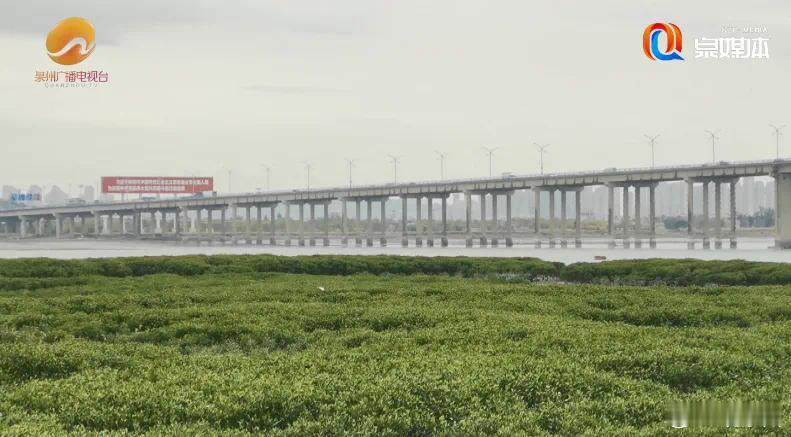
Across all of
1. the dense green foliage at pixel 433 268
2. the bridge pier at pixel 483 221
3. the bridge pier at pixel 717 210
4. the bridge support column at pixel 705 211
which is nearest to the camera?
the dense green foliage at pixel 433 268

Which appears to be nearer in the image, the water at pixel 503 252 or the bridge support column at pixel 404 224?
the water at pixel 503 252

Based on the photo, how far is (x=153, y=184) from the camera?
185 meters

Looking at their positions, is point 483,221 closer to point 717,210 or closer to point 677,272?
point 717,210

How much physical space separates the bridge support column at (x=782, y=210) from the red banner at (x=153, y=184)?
124m

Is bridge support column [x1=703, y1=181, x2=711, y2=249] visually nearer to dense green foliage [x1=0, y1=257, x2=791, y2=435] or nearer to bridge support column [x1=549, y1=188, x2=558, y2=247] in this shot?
bridge support column [x1=549, y1=188, x2=558, y2=247]

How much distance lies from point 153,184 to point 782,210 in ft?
427

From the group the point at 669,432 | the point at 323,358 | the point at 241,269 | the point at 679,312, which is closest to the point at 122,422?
the point at 323,358

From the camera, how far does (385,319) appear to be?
21656 millimetres

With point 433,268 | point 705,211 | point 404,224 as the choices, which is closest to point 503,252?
point 705,211

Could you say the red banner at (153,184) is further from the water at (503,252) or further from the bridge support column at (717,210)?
the bridge support column at (717,210)

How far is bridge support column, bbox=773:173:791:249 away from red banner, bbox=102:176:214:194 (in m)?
124

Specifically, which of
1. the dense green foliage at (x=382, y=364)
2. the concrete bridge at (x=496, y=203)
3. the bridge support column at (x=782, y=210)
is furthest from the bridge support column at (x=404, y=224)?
the dense green foliage at (x=382, y=364)

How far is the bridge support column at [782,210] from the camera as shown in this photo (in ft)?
337

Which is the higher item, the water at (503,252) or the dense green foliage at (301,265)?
the dense green foliage at (301,265)
